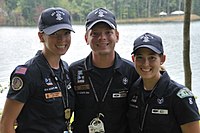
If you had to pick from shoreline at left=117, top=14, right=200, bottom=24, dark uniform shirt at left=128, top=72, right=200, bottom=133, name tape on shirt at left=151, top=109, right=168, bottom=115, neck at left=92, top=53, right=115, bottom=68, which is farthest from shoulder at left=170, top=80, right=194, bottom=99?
shoreline at left=117, top=14, right=200, bottom=24

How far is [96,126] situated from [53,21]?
631 mm

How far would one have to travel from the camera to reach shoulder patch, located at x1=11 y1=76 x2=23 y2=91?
1.68m

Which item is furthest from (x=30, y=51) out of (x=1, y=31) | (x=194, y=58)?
(x=194, y=58)

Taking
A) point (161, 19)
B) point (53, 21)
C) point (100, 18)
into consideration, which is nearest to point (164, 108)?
point (100, 18)

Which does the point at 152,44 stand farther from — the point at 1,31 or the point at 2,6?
the point at 1,31

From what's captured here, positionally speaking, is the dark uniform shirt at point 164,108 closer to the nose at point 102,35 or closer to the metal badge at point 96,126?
the metal badge at point 96,126

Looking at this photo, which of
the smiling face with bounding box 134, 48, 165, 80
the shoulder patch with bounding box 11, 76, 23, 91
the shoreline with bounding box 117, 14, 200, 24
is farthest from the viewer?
the shoreline with bounding box 117, 14, 200, 24

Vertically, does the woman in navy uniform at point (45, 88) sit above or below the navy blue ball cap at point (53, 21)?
below

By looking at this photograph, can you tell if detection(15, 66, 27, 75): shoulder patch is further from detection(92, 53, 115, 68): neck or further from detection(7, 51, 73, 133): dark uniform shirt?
detection(92, 53, 115, 68): neck

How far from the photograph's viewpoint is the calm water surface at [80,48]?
7.64m

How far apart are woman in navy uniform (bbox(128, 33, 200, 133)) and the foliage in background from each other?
6847 mm

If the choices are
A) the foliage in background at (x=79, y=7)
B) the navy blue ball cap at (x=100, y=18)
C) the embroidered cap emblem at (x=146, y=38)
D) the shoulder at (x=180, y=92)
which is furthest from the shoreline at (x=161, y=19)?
the shoulder at (x=180, y=92)

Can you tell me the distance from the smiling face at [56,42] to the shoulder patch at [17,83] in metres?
0.24

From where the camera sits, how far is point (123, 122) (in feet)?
6.50
